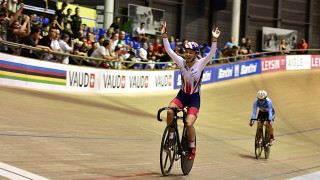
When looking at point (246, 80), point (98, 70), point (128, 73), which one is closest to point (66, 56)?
point (98, 70)

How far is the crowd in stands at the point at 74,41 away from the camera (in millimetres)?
10812

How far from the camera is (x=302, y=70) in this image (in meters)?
22.8

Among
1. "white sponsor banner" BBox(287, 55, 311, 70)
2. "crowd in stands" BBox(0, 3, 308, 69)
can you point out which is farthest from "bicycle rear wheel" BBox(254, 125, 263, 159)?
"white sponsor banner" BBox(287, 55, 311, 70)

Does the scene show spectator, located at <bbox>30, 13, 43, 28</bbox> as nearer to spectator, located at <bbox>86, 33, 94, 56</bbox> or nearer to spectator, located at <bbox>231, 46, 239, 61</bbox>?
spectator, located at <bbox>86, 33, 94, 56</bbox>

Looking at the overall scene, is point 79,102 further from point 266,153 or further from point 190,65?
point 190,65

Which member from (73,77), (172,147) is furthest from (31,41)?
(172,147)

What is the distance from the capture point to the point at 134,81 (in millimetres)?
14461

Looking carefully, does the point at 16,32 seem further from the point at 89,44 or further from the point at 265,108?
the point at 265,108

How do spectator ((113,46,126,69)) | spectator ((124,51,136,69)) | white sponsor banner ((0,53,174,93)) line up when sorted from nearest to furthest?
white sponsor banner ((0,53,174,93)) < spectator ((113,46,126,69)) < spectator ((124,51,136,69))

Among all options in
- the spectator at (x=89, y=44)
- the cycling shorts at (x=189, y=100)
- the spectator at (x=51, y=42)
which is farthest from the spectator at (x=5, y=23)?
the cycling shorts at (x=189, y=100)

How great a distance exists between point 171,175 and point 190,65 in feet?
4.32

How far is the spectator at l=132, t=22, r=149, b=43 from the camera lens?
16016mm

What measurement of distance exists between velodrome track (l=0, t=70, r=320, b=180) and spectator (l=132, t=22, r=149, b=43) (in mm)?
2120

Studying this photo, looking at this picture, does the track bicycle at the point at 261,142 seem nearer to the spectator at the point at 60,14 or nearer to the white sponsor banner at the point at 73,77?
the white sponsor banner at the point at 73,77
